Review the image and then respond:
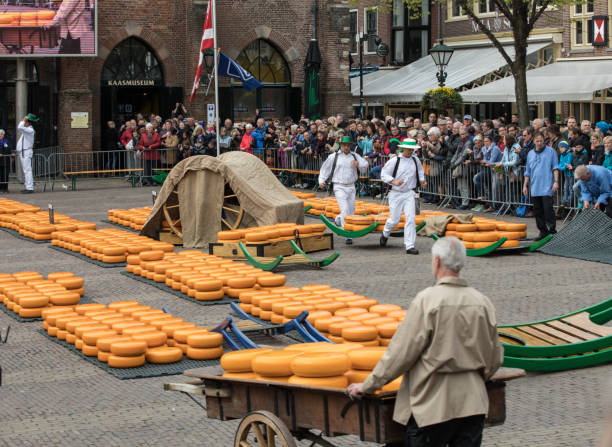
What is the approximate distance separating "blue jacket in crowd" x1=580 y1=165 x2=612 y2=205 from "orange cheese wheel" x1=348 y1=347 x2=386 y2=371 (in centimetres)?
1155

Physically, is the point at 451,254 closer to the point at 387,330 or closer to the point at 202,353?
the point at 387,330

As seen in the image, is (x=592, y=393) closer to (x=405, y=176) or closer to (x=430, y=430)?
(x=430, y=430)

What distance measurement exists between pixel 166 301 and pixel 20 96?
23252 mm

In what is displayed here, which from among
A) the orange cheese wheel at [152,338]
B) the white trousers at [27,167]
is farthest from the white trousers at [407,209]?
the white trousers at [27,167]

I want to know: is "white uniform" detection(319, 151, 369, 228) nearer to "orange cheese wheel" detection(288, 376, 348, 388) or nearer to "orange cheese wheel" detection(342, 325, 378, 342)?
"orange cheese wheel" detection(342, 325, 378, 342)

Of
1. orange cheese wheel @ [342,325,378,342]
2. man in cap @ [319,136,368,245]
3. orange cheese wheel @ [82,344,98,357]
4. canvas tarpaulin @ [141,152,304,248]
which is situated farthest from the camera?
man in cap @ [319,136,368,245]

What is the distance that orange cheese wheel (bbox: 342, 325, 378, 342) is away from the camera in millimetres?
10000

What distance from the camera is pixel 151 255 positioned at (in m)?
17.0

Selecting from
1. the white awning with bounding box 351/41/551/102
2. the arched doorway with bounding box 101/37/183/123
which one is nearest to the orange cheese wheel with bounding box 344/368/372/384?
the arched doorway with bounding box 101/37/183/123

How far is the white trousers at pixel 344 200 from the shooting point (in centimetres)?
2038

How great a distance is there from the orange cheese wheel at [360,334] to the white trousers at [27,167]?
2295cm

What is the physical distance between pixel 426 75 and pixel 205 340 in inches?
1427

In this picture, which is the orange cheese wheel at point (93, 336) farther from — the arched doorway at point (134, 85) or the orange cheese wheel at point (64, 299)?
the arched doorway at point (134, 85)

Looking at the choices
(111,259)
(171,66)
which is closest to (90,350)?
(111,259)
